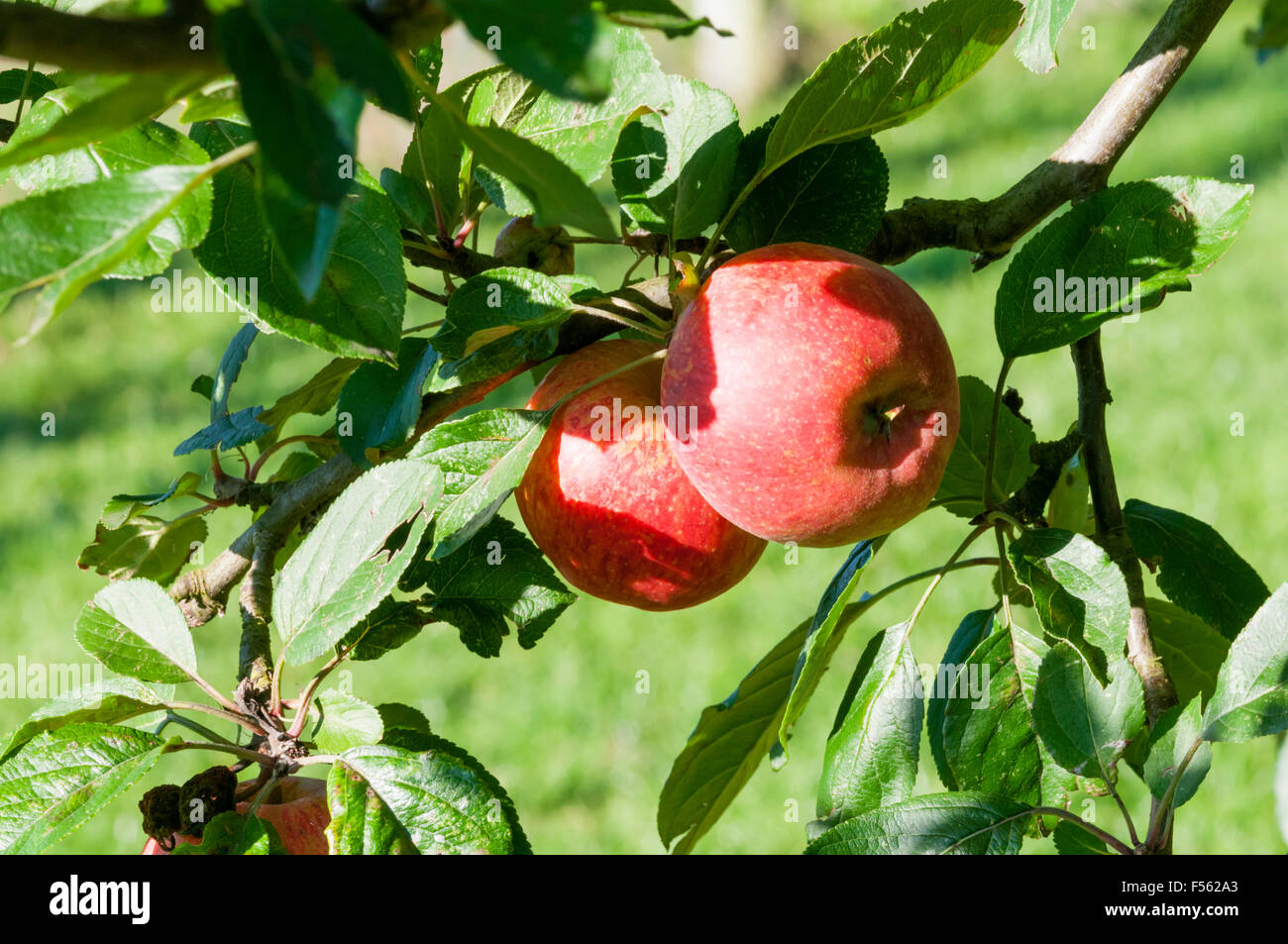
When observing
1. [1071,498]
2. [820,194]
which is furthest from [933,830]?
[820,194]

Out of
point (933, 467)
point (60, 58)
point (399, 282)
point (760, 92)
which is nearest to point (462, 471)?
point (399, 282)

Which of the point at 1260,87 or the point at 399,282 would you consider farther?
the point at 1260,87

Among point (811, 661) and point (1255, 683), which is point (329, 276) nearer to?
point (811, 661)

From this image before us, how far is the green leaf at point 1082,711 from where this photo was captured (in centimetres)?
74

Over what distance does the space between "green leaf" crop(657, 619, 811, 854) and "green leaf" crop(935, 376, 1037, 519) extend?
0.16m

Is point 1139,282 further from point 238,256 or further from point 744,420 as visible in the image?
point 238,256

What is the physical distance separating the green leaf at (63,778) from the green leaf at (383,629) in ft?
0.48

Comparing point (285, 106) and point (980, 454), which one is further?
point (980, 454)

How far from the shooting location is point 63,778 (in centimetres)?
75

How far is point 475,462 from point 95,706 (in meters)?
0.28

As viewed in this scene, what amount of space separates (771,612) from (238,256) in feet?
7.44

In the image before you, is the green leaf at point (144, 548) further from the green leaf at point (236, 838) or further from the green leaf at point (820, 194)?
the green leaf at point (820, 194)

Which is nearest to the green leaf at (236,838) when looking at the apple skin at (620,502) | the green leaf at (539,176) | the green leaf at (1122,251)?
the apple skin at (620,502)

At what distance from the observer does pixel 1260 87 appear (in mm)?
4688
